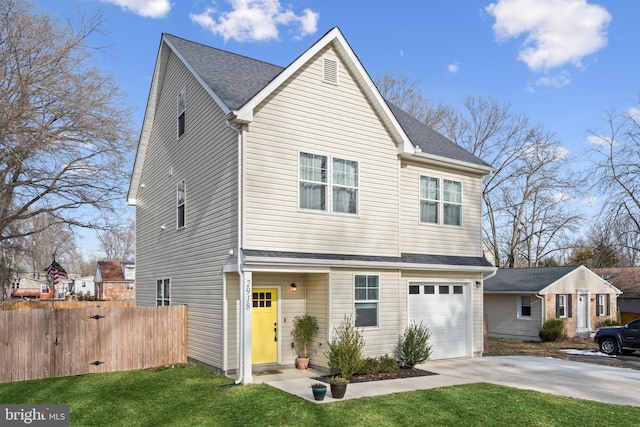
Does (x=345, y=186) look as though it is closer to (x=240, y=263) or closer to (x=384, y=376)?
(x=240, y=263)

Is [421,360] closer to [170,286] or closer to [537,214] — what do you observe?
[170,286]

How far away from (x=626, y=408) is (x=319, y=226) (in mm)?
7556

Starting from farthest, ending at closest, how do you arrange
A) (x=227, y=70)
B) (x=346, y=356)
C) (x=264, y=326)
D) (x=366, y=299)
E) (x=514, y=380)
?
(x=227, y=70) < (x=366, y=299) < (x=264, y=326) < (x=514, y=380) < (x=346, y=356)

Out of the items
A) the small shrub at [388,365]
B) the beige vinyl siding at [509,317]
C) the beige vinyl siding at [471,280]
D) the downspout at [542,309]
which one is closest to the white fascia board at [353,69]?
the beige vinyl siding at [471,280]

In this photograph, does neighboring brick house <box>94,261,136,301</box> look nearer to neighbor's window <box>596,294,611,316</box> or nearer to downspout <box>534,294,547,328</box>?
downspout <box>534,294,547,328</box>

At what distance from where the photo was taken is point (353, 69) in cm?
1400

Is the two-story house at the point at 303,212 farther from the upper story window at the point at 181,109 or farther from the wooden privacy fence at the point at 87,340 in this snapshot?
the wooden privacy fence at the point at 87,340

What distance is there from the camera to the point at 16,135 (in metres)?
19.0

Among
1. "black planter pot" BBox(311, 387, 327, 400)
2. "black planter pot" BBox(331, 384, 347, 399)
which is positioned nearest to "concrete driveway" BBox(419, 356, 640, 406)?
"black planter pot" BBox(331, 384, 347, 399)

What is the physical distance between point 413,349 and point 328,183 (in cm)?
505

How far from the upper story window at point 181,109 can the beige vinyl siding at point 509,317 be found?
19630mm

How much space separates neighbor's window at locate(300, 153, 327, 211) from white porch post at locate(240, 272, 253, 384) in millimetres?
2706

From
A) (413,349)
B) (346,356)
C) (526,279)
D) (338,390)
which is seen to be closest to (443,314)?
(413,349)

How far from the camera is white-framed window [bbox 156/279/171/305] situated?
16.6 metres
